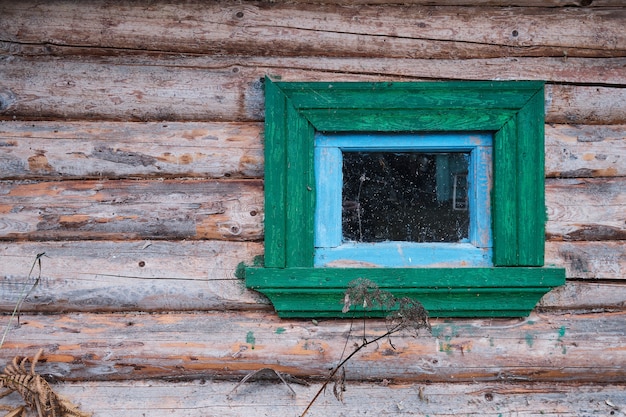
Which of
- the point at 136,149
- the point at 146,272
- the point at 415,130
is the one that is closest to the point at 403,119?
the point at 415,130

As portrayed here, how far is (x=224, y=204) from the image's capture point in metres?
2.48

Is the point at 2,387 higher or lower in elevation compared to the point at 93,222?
lower

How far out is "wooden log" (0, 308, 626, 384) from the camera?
246 centimetres

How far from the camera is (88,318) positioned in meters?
2.48

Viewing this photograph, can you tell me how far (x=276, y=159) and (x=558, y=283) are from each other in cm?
120

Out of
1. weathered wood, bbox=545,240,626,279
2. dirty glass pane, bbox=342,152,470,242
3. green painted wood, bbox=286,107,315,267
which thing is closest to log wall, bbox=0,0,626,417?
weathered wood, bbox=545,240,626,279

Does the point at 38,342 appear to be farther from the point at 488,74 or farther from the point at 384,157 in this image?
the point at 488,74

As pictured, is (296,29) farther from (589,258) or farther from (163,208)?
(589,258)

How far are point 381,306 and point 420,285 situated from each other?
0.56 feet

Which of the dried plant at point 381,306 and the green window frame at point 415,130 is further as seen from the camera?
the green window frame at point 415,130

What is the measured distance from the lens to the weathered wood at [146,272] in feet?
8.11

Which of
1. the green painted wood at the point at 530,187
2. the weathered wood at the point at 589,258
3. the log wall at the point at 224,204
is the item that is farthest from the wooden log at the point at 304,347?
the green painted wood at the point at 530,187

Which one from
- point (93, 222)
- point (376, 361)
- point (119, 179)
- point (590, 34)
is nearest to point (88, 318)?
point (93, 222)

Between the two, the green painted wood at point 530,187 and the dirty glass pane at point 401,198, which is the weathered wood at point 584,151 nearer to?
the green painted wood at point 530,187
